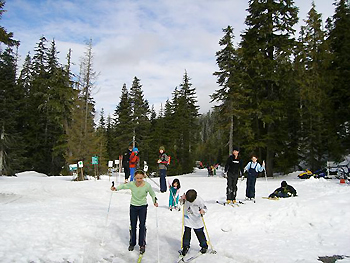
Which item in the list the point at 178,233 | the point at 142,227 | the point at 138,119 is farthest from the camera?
the point at 138,119

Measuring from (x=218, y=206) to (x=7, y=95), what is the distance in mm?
30349

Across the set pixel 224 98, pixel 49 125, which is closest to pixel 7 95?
pixel 49 125

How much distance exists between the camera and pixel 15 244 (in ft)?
20.1

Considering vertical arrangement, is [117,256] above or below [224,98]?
below

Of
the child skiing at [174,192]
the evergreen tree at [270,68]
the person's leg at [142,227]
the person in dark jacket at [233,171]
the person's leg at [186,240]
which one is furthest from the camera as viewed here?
the evergreen tree at [270,68]

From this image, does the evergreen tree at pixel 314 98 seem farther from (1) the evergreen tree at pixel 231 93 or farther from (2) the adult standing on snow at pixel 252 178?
(2) the adult standing on snow at pixel 252 178

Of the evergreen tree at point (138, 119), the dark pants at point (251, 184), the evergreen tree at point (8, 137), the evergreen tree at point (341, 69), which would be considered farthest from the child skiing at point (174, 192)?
the evergreen tree at point (138, 119)

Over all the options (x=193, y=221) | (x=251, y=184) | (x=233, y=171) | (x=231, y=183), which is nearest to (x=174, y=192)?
(x=231, y=183)

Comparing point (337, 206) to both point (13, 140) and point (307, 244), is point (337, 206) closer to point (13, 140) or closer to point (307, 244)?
point (307, 244)

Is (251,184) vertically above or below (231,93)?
below

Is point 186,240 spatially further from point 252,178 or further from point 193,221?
point 252,178

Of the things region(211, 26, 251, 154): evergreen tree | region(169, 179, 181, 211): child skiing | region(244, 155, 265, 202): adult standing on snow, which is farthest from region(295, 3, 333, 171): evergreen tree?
region(169, 179, 181, 211): child skiing

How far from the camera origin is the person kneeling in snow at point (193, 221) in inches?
247

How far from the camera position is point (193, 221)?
6.32 m
